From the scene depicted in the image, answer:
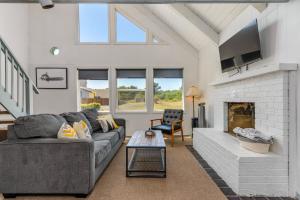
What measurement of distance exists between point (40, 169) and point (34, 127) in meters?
0.48

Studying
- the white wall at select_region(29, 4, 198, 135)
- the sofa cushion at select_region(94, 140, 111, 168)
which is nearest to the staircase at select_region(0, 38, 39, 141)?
the sofa cushion at select_region(94, 140, 111, 168)

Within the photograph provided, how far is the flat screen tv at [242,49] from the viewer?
3.10m

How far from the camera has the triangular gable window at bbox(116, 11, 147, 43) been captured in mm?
6449

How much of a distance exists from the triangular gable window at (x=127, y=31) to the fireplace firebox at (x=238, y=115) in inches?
131

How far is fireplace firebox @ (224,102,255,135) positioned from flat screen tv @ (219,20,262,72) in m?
0.63

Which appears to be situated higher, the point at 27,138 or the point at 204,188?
the point at 27,138

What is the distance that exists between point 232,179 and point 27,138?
2.38 metres

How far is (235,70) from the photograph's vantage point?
13.5 feet

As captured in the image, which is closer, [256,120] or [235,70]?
[256,120]

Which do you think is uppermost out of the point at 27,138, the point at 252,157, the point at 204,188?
the point at 27,138

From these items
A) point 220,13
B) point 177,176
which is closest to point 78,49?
point 220,13

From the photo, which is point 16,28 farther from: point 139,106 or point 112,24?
A: point 139,106

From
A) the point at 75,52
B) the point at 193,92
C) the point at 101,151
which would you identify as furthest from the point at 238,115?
the point at 75,52

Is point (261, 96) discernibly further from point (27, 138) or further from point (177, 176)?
point (27, 138)
